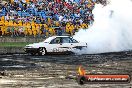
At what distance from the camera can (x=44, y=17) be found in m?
38.2

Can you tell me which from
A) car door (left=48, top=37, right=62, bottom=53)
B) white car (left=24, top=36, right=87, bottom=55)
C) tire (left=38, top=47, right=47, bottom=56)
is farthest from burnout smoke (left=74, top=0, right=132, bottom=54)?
tire (left=38, top=47, right=47, bottom=56)

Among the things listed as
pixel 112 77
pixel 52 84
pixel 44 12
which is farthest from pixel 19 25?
pixel 112 77

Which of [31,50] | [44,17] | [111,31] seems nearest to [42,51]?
[31,50]

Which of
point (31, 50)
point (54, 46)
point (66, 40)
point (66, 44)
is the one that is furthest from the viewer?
point (66, 40)

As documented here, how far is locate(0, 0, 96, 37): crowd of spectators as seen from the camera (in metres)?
33.6

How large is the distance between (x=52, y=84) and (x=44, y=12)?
26.6 m

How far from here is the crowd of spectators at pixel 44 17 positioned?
110 feet

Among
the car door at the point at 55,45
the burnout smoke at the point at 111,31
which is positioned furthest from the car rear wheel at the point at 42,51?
the burnout smoke at the point at 111,31

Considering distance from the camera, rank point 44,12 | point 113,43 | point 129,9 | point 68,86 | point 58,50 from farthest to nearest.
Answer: point 44,12 < point 129,9 < point 113,43 < point 58,50 < point 68,86

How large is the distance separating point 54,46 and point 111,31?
774 cm

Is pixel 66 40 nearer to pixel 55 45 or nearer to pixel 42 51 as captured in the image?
pixel 55 45

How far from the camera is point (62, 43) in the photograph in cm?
2809

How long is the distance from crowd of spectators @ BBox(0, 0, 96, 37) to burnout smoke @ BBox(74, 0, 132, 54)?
300 cm

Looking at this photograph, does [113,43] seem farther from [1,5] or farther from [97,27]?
[1,5]
